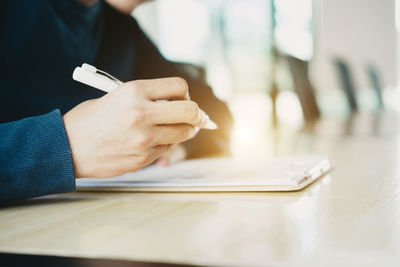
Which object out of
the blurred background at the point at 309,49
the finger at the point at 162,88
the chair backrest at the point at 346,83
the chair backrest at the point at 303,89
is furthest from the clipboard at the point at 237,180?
the chair backrest at the point at 346,83

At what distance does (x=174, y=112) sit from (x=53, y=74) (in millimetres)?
446

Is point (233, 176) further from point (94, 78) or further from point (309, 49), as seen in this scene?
point (309, 49)

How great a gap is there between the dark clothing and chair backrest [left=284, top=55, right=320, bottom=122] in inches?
39.7

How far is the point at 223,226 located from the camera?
0.99 feet

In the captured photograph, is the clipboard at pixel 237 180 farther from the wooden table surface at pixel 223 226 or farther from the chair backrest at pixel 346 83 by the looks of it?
the chair backrest at pixel 346 83

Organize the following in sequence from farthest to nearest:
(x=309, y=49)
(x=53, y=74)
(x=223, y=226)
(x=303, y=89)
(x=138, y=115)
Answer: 1. (x=309, y=49)
2. (x=303, y=89)
3. (x=53, y=74)
4. (x=138, y=115)
5. (x=223, y=226)

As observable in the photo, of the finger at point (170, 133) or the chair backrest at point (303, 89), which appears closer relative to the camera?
the finger at point (170, 133)

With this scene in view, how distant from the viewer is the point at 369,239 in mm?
250

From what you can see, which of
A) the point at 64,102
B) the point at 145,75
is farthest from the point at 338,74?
the point at 64,102

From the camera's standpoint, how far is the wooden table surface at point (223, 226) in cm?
23

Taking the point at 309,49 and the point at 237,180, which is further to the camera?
the point at 309,49

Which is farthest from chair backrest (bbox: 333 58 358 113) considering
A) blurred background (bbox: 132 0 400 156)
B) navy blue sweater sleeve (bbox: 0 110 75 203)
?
navy blue sweater sleeve (bbox: 0 110 75 203)

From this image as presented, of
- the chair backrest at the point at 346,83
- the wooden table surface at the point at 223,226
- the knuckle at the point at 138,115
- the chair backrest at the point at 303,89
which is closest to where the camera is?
the wooden table surface at the point at 223,226

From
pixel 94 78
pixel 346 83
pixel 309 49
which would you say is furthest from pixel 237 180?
pixel 346 83
